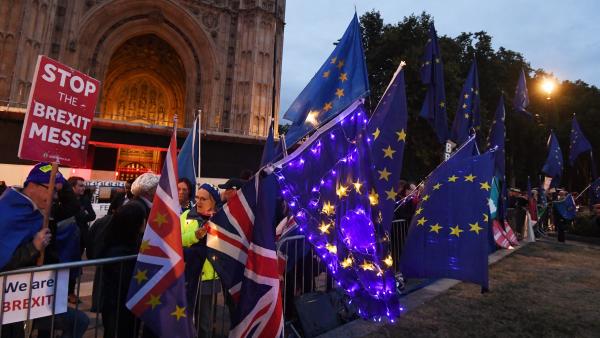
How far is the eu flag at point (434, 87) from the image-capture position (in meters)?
7.20

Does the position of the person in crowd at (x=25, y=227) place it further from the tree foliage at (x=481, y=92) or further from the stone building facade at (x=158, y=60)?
the tree foliage at (x=481, y=92)

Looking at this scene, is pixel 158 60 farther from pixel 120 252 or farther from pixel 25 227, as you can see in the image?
Result: pixel 25 227

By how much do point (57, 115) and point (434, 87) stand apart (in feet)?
21.4

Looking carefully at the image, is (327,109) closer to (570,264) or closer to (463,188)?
(463,188)

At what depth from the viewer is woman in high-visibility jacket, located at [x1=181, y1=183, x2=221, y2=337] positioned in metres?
3.69

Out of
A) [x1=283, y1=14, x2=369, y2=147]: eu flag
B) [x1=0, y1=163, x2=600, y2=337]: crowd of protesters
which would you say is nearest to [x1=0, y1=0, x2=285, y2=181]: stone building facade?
[x1=0, y1=163, x2=600, y2=337]: crowd of protesters

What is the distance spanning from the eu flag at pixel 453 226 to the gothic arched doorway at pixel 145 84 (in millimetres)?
22933

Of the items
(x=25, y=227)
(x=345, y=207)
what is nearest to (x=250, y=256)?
(x=345, y=207)

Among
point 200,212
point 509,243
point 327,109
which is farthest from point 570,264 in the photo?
point 200,212

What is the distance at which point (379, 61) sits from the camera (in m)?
25.7

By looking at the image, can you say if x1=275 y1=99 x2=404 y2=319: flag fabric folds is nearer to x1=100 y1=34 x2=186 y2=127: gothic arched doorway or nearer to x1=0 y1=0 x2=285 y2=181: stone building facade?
x1=0 y1=0 x2=285 y2=181: stone building facade

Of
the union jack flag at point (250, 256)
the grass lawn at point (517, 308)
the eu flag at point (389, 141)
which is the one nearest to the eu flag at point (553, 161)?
the grass lawn at point (517, 308)

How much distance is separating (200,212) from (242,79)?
19926 mm

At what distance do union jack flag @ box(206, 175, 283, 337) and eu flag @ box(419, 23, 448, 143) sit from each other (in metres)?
4.80
